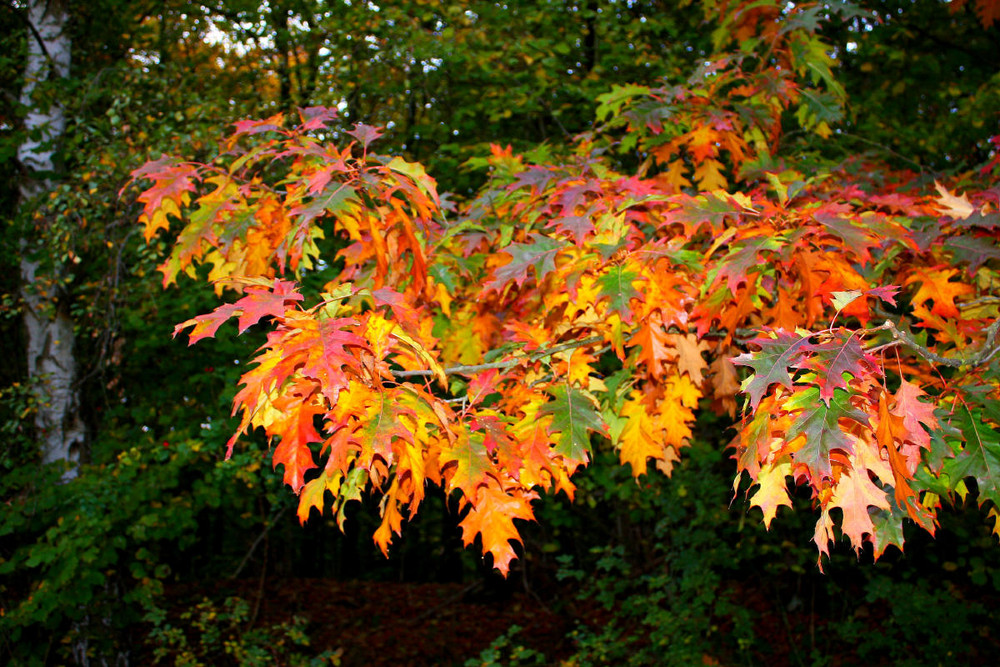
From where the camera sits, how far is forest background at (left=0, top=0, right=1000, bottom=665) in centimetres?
548

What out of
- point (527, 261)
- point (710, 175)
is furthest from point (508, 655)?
point (527, 261)

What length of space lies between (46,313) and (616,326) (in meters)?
5.39

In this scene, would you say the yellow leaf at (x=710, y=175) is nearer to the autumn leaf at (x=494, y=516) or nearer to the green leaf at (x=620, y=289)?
the green leaf at (x=620, y=289)

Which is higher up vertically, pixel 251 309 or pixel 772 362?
pixel 251 309

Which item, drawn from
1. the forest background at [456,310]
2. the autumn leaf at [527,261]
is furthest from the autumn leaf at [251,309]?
the forest background at [456,310]

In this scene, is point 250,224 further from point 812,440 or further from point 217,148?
point 217,148

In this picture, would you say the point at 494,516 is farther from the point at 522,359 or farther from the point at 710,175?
the point at 710,175

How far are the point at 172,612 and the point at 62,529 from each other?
3157 millimetres

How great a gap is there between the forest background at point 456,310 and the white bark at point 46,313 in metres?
0.03

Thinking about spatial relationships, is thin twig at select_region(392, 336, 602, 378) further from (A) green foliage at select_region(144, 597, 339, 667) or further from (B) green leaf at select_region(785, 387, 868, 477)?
(A) green foliage at select_region(144, 597, 339, 667)

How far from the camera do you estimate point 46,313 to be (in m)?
5.91

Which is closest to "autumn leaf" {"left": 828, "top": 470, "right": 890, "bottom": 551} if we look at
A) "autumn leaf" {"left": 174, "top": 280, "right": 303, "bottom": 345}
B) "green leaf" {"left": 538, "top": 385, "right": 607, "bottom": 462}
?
"green leaf" {"left": 538, "top": 385, "right": 607, "bottom": 462}

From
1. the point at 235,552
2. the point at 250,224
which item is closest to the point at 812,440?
the point at 250,224

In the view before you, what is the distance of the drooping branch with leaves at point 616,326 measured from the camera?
1912 millimetres
